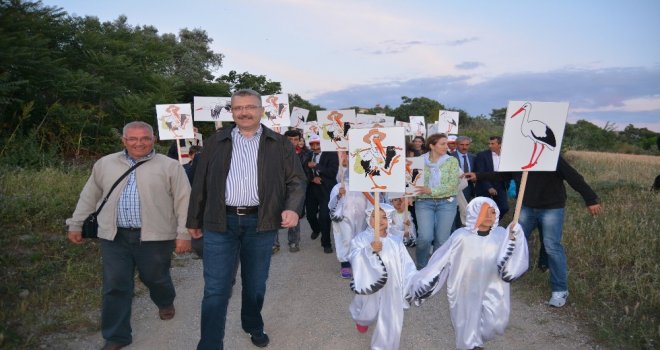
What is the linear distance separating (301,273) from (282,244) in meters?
1.78

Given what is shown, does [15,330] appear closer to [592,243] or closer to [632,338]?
[632,338]

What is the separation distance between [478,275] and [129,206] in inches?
128

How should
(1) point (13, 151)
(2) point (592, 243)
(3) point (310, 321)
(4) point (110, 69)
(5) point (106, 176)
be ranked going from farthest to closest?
(4) point (110, 69), (1) point (13, 151), (2) point (592, 243), (3) point (310, 321), (5) point (106, 176)

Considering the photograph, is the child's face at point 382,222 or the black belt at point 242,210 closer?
the black belt at point 242,210

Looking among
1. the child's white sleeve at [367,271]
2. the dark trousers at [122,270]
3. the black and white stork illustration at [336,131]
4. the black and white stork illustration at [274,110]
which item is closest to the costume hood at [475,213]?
the child's white sleeve at [367,271]

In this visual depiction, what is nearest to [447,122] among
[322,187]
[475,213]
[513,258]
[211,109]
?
[322,187]

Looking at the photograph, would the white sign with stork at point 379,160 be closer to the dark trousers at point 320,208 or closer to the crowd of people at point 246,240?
the crowd of people at point 246,240

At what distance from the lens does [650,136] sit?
38.1m

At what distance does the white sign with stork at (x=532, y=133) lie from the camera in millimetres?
4648

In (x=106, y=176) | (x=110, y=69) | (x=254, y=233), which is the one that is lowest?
(x=254, y=233)

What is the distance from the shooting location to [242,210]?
12.8 ft

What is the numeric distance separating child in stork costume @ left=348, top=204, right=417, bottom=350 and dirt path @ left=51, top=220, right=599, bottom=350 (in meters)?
0.38

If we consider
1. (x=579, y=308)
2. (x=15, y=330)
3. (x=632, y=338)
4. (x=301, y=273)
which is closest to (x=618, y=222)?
(x=579, y=308)

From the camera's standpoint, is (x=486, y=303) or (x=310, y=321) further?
(x=310, y=321)
